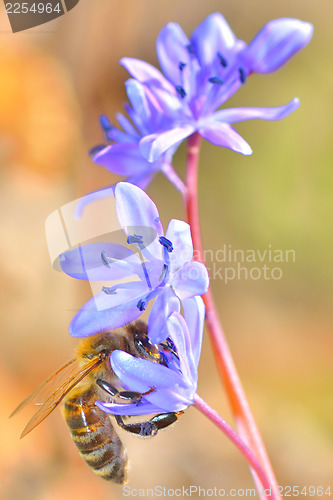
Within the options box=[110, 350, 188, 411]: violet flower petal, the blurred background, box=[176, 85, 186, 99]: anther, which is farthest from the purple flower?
the blurred background

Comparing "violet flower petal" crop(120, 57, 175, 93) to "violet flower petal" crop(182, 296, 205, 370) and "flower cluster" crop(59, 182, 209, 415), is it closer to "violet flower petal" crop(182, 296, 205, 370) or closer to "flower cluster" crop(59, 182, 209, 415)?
"flower cluster" crop(59, 182, 209, 415)

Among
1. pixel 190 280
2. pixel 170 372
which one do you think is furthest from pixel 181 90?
pixel 170 372

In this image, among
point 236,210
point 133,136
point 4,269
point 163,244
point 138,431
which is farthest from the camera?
point 236,210

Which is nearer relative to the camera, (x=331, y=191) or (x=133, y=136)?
(x=133, y=136)

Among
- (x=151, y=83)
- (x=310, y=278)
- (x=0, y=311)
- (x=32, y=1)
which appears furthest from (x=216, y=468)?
(x=32, y=1)

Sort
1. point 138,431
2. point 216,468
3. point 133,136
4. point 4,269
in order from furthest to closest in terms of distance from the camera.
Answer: point 4,269 → point 216,468 → point 133,136 → point 138,431

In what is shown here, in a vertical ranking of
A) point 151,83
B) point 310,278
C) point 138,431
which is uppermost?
point 151,83

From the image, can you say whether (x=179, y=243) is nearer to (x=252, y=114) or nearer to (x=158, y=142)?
(x=158, y=142)

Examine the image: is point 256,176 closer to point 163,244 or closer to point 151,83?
point 151,83
